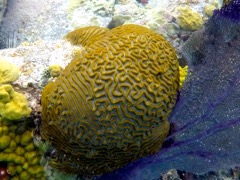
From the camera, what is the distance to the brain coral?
2707mm

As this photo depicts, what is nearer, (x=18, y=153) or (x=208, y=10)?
(x=18, y=153)

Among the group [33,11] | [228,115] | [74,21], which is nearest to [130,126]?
[228,115]

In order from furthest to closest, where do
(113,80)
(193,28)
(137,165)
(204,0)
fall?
(204,0) < (193,28) < (137,165) < (113,80)

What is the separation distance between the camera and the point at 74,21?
22.4 feet

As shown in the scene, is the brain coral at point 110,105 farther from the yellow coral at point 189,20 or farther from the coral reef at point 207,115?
the yellow coral at point 189,20

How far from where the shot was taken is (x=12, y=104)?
9.43ft

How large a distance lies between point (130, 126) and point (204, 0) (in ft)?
13.7

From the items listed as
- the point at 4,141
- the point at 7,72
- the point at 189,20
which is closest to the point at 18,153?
the point at 4,141

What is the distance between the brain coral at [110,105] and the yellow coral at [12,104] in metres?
0.22

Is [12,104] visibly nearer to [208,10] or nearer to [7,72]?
[7,72]

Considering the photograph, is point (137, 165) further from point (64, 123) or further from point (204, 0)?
point (204, 0)

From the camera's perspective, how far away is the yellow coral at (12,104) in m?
2.82

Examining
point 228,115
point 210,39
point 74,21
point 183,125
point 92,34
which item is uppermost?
point 210,39

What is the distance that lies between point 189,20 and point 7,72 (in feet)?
11.4
